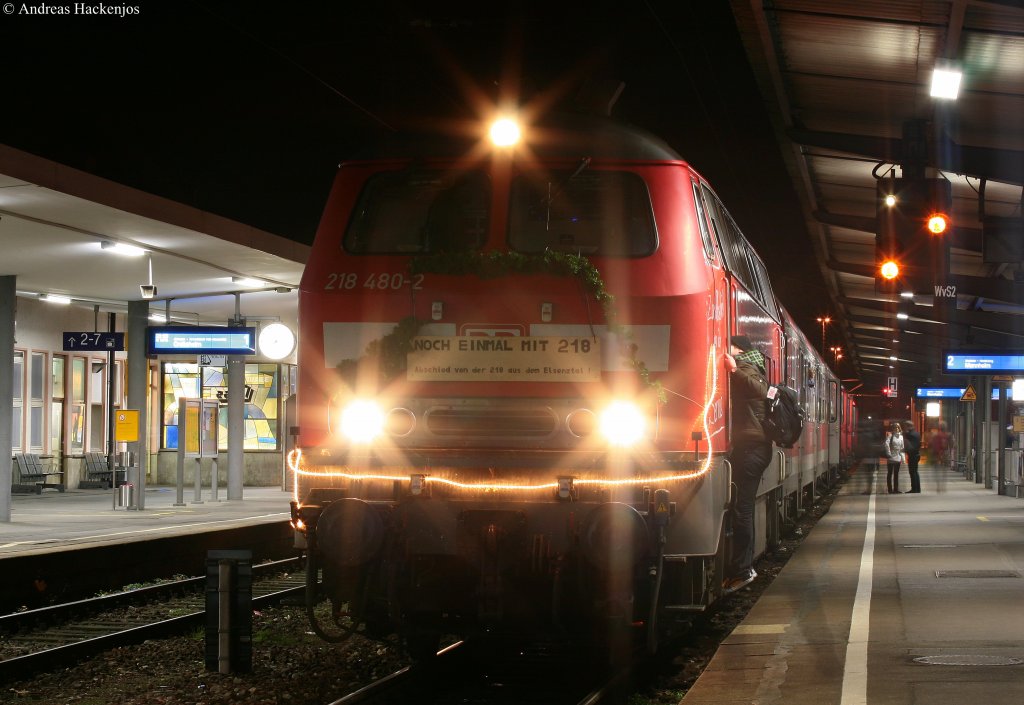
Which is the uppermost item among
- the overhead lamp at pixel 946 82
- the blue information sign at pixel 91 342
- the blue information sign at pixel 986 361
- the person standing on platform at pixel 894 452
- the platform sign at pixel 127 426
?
the overhead lamp at pixel 946 82

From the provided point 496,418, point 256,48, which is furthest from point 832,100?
point 256,48

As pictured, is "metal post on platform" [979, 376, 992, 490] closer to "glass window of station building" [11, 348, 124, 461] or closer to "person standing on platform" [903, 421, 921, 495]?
"person standing on platform" [903, 421, 921, 495]

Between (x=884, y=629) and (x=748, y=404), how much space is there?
1.89m

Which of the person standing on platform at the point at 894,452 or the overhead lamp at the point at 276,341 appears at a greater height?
the overhead lamp at the point at 276,341

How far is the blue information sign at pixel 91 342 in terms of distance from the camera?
2617 centimetres

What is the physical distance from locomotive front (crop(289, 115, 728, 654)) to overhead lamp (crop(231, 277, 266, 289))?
14.8m

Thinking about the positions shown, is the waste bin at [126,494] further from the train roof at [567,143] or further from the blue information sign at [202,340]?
the train roof at [567,143]

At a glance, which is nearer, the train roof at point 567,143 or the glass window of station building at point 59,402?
the train roof at point 567,143

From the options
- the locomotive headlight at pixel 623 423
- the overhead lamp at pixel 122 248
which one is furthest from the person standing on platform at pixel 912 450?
the locomotive headlight at pixel 623 423

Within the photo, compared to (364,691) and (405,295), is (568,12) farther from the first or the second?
(364,691)

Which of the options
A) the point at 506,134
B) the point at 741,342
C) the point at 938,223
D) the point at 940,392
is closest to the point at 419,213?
the point at 506,134

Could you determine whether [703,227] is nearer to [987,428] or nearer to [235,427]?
[235,427]

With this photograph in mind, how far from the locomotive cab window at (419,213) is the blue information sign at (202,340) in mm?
14612

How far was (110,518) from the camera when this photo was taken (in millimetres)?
21391
